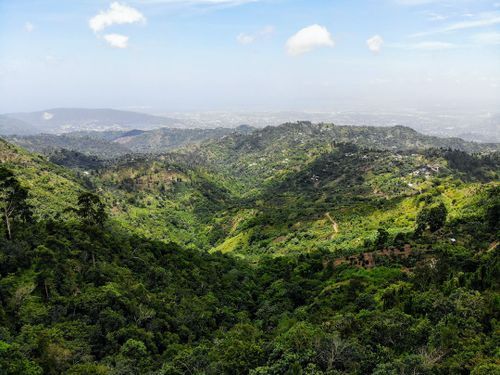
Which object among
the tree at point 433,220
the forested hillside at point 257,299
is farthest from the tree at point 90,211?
the tree at point 433,220

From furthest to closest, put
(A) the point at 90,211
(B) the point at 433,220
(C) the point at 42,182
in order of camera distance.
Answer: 1. (C) the point at 42,182
2. (B) the point at 433,220
3. (A) the point at 90,211

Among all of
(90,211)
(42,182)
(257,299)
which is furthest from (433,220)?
(42,182)

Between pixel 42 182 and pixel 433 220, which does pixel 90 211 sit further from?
pixel 42 182

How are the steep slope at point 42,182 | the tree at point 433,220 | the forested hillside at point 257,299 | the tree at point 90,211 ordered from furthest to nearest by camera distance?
the steep slope at point 42,182 → the tree at point 433,220 → the tree at point 90,211 → the forested hillside at point 257,299

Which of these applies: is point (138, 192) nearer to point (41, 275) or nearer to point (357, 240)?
point (357, 240)

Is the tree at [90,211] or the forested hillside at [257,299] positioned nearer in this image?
the forested hillside at [257,299]

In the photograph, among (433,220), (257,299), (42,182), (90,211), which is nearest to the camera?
(90,211)

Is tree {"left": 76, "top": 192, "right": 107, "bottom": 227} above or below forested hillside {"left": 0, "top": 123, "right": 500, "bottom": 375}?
above

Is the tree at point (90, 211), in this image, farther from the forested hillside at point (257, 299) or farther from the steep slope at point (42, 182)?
the steep slope at point (42, 182)

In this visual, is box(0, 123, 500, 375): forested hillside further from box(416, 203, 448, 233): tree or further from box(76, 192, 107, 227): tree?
box(416, 203, 448, 233): tree

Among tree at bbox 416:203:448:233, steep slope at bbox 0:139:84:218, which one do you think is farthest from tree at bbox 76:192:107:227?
tree at bbox 416:203:448:233

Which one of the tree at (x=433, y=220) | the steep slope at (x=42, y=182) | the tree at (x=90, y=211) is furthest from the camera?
the steep slope at (x=42, y=182)

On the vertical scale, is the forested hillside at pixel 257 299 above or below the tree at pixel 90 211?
below
